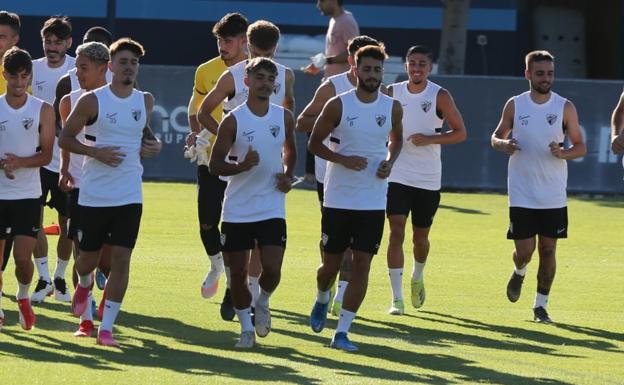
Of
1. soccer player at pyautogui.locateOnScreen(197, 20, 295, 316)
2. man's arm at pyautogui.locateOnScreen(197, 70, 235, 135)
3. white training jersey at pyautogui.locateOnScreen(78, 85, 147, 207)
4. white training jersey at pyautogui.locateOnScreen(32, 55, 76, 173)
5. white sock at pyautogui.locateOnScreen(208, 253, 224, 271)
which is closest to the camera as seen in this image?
white training jersey at pyautogui.locateOnScreen(78, 85, 147, 207)

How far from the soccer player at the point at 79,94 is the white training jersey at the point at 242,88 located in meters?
1.00

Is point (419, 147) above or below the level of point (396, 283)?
above

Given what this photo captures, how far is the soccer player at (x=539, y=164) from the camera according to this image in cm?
1333

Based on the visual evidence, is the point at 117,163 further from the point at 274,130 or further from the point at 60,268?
the point at 60,268

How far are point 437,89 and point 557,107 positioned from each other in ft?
3.47

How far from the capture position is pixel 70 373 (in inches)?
398

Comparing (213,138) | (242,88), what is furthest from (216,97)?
(213,138)

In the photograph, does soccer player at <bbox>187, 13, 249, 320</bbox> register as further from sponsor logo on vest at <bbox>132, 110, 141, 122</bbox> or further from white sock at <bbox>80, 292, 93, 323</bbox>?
sponsor logo on vest at <bbox>132, 110, 141, 122</bbox>

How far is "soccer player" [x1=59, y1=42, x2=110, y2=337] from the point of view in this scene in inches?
459

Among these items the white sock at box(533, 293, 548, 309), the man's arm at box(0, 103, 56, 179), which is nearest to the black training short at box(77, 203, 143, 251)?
the man's arm at box(0, 103, 56, 179)

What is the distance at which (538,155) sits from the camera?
13.4 metres

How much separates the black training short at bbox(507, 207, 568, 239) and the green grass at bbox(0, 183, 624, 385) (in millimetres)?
681

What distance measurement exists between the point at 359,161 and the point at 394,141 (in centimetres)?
44

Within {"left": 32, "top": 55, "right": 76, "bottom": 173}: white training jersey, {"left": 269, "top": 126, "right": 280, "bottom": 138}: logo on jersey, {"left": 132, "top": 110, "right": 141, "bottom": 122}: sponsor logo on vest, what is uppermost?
{"left": 32, "top": 55, "right": 76, "bottom": 173}: white training jersey
